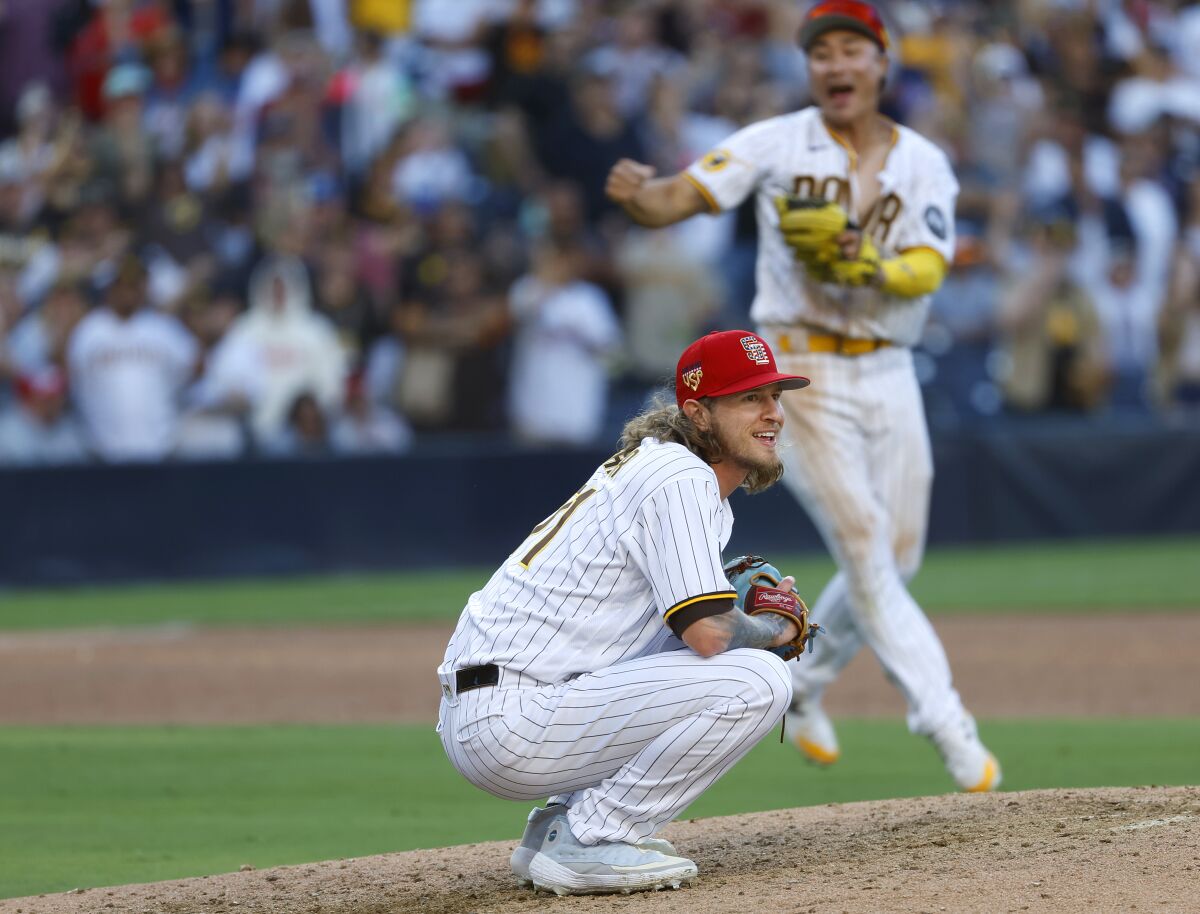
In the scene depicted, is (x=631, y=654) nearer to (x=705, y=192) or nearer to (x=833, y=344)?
(x=833, y=344)

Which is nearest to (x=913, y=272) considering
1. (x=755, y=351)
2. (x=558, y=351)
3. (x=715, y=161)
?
(x=715, y=161)

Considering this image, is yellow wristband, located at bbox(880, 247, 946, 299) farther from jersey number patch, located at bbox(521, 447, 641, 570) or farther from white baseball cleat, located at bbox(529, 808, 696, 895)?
white baseball cleat, located at bbox(529, 808, 696, 895)

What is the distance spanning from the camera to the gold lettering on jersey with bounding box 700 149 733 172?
6.78m

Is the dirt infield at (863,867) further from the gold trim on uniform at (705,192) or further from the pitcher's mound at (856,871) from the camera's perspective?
the gold trim on uniform at (705,192)

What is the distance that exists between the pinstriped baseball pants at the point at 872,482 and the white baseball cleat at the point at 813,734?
0.50 meters

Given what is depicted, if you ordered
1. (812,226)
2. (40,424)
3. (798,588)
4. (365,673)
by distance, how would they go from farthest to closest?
(40,424)
(798,588)
(365,673)
(812,226)

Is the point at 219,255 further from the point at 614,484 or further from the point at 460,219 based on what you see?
the point at 614,484

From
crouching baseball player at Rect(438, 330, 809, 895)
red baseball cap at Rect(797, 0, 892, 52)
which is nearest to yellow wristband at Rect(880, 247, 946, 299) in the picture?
red baseball cap at Rect(797, 0, 892, 52)

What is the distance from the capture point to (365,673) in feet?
35.5

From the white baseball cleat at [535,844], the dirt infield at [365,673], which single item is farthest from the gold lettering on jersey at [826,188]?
the dirt infield at [365,673]

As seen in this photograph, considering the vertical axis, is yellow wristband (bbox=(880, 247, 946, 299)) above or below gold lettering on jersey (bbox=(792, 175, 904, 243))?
below

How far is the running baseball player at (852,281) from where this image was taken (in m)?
6.61

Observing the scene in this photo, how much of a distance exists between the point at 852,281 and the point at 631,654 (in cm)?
210

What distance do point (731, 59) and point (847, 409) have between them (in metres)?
10.9
